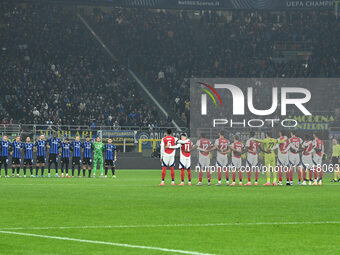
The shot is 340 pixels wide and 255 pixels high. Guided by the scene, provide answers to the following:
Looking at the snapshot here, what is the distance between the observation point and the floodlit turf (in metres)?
10.8

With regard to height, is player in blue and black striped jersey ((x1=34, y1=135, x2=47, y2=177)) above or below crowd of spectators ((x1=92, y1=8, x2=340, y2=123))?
below

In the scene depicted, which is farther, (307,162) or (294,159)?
(294,159)

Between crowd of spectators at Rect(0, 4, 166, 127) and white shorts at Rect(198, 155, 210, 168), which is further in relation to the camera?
crowd of spectators at Rect(0, 4, 166, 127)

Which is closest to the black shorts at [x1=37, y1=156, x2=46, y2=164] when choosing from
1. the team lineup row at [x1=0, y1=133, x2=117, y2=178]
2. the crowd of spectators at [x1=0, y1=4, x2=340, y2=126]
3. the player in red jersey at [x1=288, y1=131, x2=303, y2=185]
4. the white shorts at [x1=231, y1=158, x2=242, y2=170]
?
the team lineup row at [x1=0, y1=133, x2=117, y2=178]

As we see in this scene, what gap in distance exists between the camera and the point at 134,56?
63156mm

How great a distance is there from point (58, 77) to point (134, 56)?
850 cm

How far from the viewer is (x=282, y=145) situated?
3034cm

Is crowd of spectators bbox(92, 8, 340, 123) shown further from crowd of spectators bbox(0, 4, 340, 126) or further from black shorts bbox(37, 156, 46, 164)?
black shorts bbox(37, 156, 46, 164)

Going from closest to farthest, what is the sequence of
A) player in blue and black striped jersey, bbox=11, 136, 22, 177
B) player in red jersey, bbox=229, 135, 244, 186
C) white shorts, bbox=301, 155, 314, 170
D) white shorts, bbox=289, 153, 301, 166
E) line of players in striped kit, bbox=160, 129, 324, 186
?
line of players in striped kit, bbox=160, 129, 324, 186 < player in red jersey, bbox=229, 135, 244, 186 < white shorts, bbox=301, 155, 314, 170 < white shorts, bbox=289, 153, 301, 166 < player in blue and black striped jersey, bbox=11, 136, 22, 177

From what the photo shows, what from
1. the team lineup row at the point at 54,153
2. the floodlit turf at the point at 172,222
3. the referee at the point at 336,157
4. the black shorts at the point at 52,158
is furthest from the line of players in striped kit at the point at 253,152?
the black shorts at the point at 52,158

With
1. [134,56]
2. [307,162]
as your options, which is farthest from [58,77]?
[307,162]

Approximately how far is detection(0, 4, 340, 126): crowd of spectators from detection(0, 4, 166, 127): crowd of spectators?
8 cm

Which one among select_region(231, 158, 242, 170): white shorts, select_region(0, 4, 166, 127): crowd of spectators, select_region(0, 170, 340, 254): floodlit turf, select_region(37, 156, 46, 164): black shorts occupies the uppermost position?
select_region(0, 4, 166, 127): crowd of spectators

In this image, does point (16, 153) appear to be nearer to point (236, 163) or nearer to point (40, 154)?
point (40, 154)
